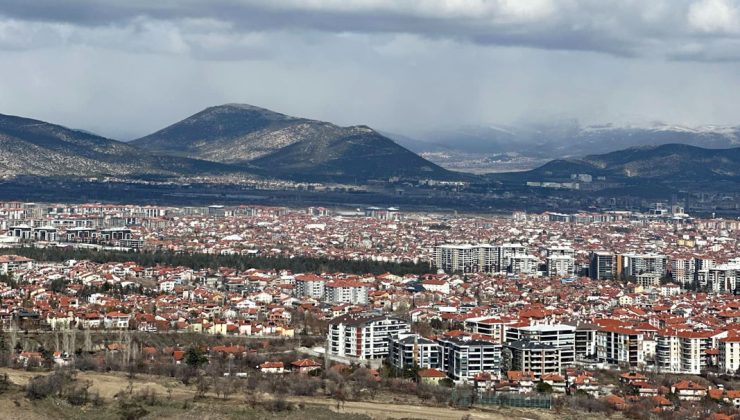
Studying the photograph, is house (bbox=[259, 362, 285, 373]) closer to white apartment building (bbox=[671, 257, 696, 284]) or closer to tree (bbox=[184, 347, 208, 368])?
tree (bbox=[184, 347, 208, 368])

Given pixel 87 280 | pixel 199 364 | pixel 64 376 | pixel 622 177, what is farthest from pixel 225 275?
pixel 622 177

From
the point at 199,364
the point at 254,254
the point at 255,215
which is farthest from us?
the point at 255,215

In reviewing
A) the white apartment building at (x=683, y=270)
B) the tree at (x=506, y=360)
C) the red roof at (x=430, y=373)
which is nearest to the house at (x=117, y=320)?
the red roof at (x=430, y=373)

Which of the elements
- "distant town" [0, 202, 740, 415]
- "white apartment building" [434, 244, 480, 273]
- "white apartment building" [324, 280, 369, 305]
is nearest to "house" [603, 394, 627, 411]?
"distant town" [0, 202, 740, 415]

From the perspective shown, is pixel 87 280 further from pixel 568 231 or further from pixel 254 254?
pixel 568 231

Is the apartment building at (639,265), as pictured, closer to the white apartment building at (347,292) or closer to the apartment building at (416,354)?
the white apartment building at (347,292)

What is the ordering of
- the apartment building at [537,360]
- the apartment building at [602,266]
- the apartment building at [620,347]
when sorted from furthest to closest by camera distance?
the apartment building at [602,266] < the apartment building at [620,347] < the apartment building at [537,360]

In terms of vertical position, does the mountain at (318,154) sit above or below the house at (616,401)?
above
